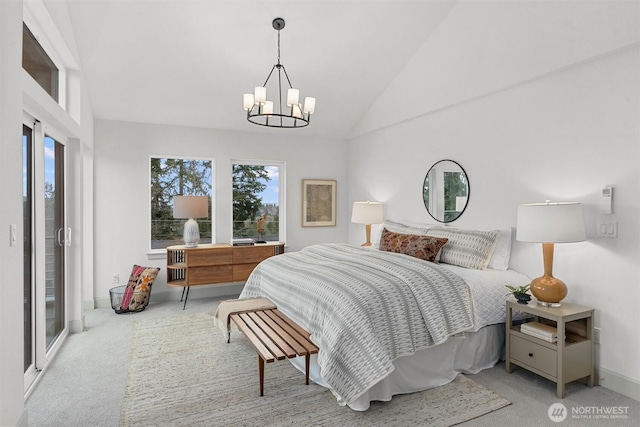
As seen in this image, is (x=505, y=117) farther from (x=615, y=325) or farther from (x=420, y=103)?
(x=615, y=325)

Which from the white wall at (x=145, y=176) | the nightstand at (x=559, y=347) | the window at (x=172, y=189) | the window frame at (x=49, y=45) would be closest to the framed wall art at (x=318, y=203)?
the white wall at (x=145, y=176)

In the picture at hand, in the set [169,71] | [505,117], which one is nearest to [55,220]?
[169,71]

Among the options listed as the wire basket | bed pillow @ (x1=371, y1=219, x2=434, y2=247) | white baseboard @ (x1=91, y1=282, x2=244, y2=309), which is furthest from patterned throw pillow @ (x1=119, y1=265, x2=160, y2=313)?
bed pillow @ (x1=371, y1=219, x2=434, y2=247)

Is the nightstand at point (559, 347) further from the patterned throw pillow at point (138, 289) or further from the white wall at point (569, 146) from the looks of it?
the patterned throw pillow at point (138, 289)

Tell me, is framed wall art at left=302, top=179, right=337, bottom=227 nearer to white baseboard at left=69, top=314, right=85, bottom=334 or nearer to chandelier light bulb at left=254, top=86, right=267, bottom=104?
chandelier light bulb at left=254, top=86, right=267, bottom=104

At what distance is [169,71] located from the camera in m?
4.20

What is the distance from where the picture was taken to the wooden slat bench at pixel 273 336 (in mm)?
2436

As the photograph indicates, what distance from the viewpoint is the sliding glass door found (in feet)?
8.70

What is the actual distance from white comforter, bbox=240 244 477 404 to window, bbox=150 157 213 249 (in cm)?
251

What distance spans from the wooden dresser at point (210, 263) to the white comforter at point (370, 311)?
1855mm

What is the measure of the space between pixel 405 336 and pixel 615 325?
4.91ft

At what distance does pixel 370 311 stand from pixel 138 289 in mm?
3271

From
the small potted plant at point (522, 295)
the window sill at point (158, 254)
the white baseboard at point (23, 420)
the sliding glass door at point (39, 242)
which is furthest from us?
the window sill at point (158, 254)

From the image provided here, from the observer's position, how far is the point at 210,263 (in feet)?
15.7
